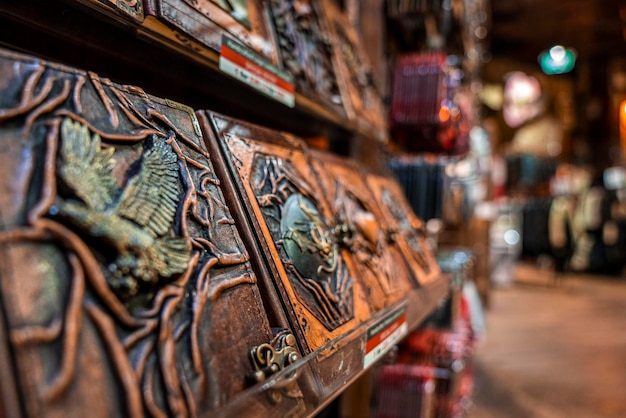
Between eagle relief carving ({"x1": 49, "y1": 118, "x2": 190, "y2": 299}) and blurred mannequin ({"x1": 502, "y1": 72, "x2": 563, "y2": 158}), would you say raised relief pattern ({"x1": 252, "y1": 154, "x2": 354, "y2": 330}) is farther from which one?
blurred mannequin ({"x1": 502, "y1": 72, "x2": 563, "y2": 158})

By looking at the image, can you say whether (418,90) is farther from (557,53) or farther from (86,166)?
(557,53)

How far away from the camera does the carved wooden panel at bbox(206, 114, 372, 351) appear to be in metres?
0.80

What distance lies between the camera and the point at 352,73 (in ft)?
5.94

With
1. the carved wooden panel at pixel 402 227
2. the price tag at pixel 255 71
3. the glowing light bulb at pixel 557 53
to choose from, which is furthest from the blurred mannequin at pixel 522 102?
the price tag at pixel 255 71

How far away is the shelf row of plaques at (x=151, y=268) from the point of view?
1.41 ft

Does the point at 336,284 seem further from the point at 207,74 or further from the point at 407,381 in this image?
the point at 407,381

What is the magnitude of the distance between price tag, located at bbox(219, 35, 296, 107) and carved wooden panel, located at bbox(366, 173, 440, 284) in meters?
0.56

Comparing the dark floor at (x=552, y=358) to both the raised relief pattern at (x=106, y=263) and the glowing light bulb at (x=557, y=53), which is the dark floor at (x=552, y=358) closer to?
the raised relief pattern at (x=106, y=263)

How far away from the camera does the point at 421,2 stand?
2.38 meters

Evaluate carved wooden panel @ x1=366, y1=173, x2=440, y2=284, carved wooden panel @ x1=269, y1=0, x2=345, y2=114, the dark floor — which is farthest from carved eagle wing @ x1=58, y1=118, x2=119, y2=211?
the dark floor

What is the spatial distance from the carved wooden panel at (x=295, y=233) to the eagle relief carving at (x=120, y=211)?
0.74 feet

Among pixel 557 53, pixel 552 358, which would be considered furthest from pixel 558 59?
pixel 552 358

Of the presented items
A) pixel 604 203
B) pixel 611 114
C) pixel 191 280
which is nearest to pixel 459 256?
pixel 191 280

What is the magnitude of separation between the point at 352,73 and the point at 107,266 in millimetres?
1501
